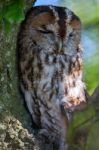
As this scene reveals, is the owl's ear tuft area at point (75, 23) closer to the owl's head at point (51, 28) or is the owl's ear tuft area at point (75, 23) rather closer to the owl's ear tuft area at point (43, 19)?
the owl's head at point (51, 28)

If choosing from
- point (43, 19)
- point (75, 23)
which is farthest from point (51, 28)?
point (75, 23)

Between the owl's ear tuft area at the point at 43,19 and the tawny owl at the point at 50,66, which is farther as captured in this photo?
the owl's ear tuft area at the point at 43,19

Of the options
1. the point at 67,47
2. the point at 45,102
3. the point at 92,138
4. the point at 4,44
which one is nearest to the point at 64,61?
the point at 67,47

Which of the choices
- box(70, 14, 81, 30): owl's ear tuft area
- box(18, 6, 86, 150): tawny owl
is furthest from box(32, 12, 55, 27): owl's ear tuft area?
box(70, 14, 81, 30): owl's ear tuft area

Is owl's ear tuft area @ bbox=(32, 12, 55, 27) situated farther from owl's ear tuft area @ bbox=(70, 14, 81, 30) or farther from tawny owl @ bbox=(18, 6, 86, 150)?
owl's ear tuft area @ bbox=(70, 14, 81, 30)

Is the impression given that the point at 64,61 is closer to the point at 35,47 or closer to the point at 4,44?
the point at 35,47

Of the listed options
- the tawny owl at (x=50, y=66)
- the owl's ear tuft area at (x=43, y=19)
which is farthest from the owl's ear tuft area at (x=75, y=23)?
the owl's ear tuft area at (x=43, y=19)

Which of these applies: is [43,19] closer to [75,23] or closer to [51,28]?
[51,28]
